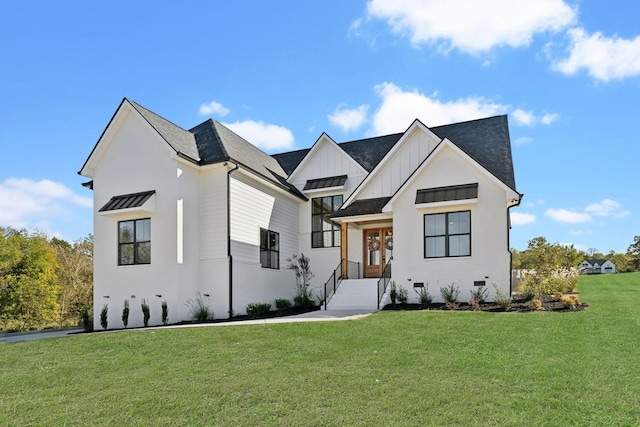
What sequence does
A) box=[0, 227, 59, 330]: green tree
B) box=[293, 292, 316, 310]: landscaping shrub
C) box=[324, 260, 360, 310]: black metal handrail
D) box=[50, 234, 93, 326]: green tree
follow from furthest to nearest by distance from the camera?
box=[50, 234, 93, 326]: green tree, box=[0, 227, 59, 330]: green tree, box=[293, 292, 316, 310]: landscaping shrub, box=[324, 260, 360, 310]: black metal handrail

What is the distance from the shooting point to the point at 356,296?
61.0 feet

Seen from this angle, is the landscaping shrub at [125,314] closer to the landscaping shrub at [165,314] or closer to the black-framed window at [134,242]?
the black-framed window at [134,242]

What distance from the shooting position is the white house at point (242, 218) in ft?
56.5

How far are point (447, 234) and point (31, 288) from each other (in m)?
28.0

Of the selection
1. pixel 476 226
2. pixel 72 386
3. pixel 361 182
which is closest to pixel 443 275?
pixel 476 226

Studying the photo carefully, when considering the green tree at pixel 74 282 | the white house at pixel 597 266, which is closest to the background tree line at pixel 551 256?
the green tree at pixel 74 282

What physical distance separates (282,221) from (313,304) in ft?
13.4

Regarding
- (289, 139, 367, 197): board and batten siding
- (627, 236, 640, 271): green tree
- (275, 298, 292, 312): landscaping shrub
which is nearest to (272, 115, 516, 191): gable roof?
(289, 139, 367, 197): board and batten siding

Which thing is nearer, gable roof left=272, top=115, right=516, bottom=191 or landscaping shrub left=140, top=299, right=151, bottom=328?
landscaping shrub left=140, top=299, right=151, bottom=328

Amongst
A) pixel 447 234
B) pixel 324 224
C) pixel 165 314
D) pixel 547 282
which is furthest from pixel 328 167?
pixel 547 282

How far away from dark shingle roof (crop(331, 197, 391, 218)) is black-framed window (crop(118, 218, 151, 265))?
7538mm

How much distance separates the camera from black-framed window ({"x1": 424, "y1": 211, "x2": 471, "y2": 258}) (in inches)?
687

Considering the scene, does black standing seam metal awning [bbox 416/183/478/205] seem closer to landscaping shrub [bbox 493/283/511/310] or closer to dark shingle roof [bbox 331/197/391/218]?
dark shingle roof [bbox 331/197/391/218]

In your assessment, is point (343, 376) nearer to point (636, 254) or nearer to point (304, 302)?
point (304, 302)
